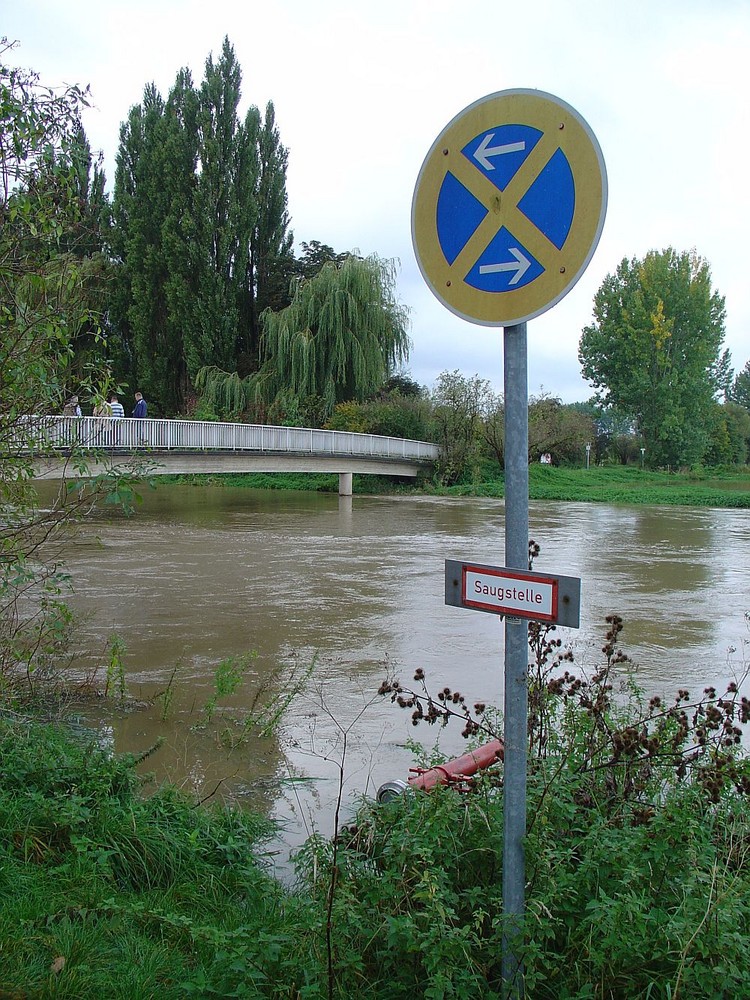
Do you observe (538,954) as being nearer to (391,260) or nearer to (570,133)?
(570,133)

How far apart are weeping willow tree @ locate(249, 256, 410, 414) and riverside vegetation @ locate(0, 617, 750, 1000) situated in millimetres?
29545

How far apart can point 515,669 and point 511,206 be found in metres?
1.21

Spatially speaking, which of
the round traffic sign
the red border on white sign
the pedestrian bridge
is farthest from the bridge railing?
the red border on white sign

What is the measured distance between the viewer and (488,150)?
2334 millimetres

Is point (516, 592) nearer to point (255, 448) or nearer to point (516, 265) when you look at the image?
point (516, 265)

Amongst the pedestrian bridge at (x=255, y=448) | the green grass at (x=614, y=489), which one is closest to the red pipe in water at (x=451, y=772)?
the pedestrian bridge at (x=255, y=448)

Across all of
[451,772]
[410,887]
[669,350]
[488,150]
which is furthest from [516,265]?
[669,350]

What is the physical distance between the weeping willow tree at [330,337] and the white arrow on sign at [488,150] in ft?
99.9

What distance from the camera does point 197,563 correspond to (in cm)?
1436

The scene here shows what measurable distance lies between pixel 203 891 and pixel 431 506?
25.1m

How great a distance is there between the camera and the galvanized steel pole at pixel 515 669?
2236mm

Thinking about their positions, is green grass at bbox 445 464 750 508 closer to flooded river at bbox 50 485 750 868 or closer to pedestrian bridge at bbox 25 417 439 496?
pedestrian bridge at bbox 25 417 439 496

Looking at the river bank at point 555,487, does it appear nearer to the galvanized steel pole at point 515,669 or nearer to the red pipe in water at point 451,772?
the red pipe in water at point 451,772

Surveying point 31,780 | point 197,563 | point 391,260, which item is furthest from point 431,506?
point 31,780
